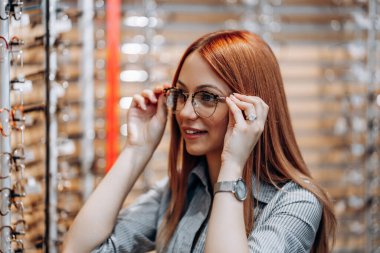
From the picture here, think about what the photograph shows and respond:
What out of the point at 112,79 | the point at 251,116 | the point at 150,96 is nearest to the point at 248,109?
the point at 251,116

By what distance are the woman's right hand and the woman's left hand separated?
0.47 meters

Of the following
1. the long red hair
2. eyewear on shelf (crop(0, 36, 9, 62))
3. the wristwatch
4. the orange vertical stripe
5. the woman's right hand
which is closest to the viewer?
eyewear on shelf (crop(0, 36, 9, 62))

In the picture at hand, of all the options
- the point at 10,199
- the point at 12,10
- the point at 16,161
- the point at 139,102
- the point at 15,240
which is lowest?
the point at 15,240

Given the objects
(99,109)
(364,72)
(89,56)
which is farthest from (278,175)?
(364,72)

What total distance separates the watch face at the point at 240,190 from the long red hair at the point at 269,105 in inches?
5.4

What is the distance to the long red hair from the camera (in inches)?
79.0

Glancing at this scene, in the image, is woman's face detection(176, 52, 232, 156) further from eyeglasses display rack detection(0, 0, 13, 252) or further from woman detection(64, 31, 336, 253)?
eyeglasses display rack detection(0, 0, 13, 252)

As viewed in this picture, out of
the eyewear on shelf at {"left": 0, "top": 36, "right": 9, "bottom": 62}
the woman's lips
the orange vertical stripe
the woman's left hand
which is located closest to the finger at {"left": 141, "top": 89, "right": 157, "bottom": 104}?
the woman's lips

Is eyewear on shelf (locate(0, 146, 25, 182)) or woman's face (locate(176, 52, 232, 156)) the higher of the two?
woman's face (locate(176, 52, 232, 156))

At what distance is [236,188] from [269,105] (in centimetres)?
38

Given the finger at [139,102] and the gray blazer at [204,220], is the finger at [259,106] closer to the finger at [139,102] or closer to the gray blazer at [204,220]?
the gray blazer at [204,220]

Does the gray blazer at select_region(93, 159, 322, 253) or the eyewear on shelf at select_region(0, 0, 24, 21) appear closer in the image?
the eyewear on shelf at select_region(0, 0, 24, 21)

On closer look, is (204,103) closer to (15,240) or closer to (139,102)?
(139,102)

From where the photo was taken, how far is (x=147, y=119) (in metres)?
2.42
